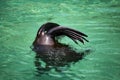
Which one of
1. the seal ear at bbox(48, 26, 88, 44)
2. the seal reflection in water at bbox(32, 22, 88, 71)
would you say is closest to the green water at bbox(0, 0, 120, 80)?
the seal reflection in water at bbox(32, 22, 88, 71)

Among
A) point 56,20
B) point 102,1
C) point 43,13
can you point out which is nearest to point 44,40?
point 56,20

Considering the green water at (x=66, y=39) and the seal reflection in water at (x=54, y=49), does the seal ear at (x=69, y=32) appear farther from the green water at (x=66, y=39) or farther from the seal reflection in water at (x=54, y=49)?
the green water at (x=66, y=39)

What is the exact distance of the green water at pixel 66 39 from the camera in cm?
488

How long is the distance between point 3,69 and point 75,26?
2871 millimetres

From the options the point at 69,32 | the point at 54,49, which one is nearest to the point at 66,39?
the point at 69,32

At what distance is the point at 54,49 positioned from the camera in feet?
18.1

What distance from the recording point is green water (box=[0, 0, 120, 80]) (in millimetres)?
4879

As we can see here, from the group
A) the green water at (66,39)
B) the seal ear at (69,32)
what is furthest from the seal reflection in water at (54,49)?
the green water at (66,39)

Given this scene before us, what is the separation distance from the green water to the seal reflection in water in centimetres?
A: 13

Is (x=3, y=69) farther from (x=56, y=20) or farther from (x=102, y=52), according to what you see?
(x=56, y=20)

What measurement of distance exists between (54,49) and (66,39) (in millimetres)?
1092

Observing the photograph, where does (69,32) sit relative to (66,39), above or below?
above

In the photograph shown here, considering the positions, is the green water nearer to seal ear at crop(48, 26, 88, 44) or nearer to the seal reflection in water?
the seal reflection in water

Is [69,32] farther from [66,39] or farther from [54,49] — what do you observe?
[66,39]
